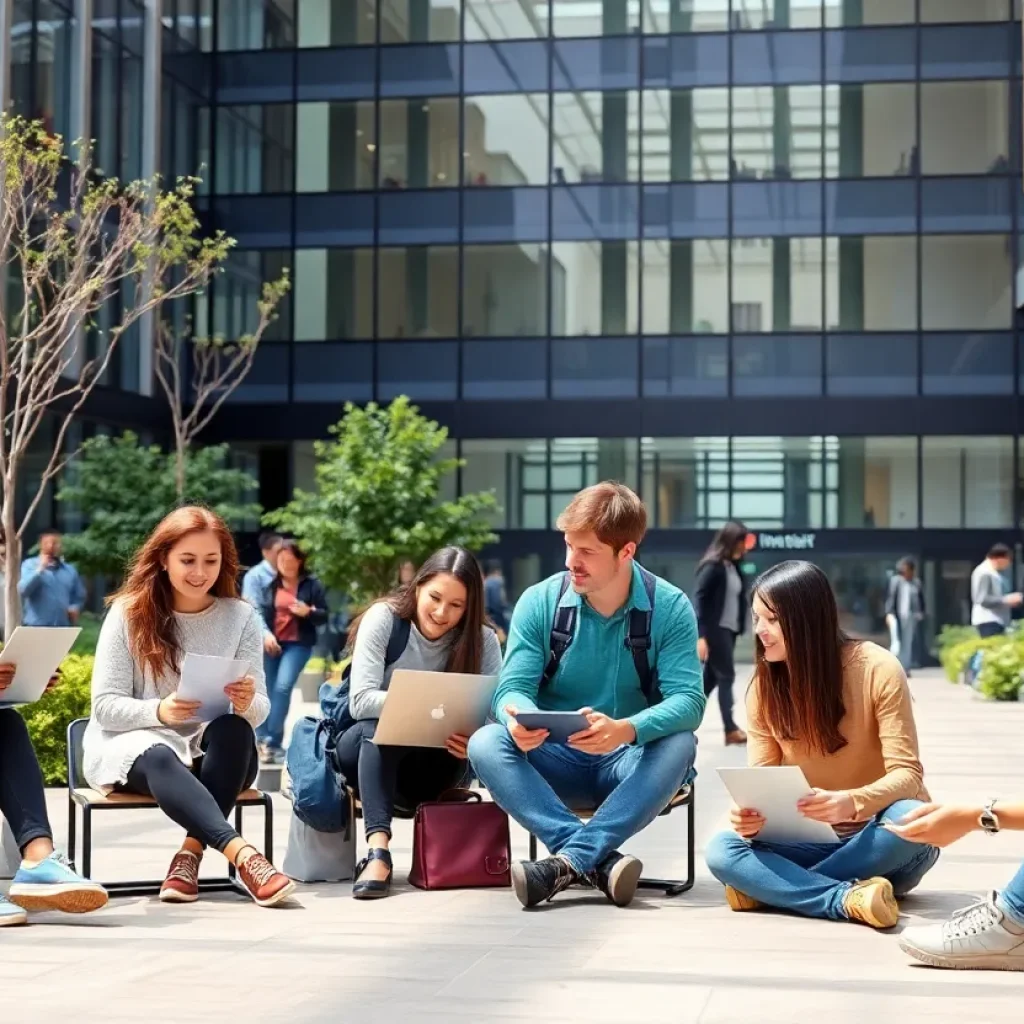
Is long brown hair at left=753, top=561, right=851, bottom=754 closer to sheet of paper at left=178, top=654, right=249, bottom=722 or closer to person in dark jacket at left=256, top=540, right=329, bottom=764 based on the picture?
sheet of paper at left=178, top=654, right=249, bottom=722

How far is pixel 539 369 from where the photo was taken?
33750 mm

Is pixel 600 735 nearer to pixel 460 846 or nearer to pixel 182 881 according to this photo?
pixel 460 846

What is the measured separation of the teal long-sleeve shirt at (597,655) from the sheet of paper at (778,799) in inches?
33.4

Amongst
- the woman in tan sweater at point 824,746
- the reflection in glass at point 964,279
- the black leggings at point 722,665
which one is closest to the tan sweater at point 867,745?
the woman in tan sweater at point 824,746

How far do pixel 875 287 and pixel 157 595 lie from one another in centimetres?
2715

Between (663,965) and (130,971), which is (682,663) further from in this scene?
(130,971)

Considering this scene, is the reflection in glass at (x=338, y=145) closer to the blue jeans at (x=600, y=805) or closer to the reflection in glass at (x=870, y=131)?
the reflection in glass at (x=870, y=131)

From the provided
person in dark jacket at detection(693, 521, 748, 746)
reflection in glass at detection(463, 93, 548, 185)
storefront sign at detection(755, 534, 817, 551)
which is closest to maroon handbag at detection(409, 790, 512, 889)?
person in dark jacket at detection(693, 521, 748, 746)

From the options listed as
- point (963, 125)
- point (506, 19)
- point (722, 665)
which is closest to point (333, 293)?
point (506, 19)

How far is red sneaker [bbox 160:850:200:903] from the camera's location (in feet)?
23.6

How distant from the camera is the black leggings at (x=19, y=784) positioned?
22.7 feet

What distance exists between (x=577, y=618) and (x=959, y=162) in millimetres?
27728

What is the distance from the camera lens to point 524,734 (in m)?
7.07

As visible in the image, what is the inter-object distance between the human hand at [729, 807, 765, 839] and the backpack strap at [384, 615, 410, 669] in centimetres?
180
